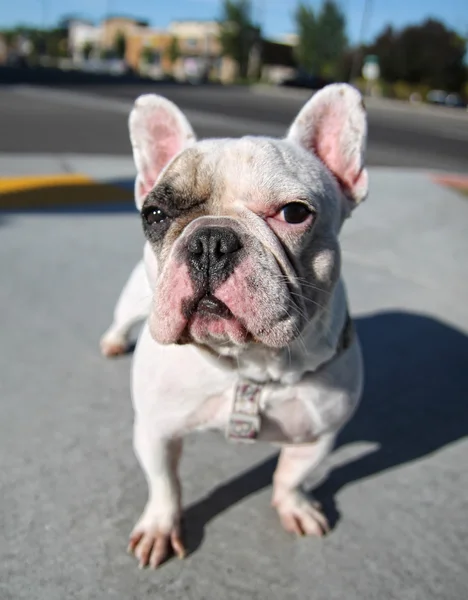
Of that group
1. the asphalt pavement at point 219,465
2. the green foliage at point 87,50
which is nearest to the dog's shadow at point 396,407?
the asphalt pavement at point 219,465

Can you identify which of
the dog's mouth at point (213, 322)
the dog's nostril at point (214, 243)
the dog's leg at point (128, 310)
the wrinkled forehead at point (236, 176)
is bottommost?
the dog's leg at point (128, 310)

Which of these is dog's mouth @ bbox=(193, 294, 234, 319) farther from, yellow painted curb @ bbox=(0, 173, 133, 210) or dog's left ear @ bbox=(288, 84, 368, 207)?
yellow painted curb @ bbox=(0, 173, 133, 210)

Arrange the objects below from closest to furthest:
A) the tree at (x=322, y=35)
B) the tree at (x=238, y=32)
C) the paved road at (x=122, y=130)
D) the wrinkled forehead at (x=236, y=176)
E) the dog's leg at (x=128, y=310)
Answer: the wrinkled forehead at (x=236, y=176)
the dog's leg at (x=128, y=310)
the paved road at (x=122, y=130)
the tree at (x=322, y=35)
the tree at (x=238, y=32)

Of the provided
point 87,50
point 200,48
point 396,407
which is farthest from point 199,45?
point 396,407

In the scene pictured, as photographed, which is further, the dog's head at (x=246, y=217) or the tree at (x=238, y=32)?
the tree at (x=238, y=32)

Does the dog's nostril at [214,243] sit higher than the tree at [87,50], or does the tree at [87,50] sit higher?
the dog's nostril at [214,243]

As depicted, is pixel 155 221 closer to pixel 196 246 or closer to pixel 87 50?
pixel 196 246

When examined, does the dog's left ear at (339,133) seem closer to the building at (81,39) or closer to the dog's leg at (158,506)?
the dog's leg at (158,506)

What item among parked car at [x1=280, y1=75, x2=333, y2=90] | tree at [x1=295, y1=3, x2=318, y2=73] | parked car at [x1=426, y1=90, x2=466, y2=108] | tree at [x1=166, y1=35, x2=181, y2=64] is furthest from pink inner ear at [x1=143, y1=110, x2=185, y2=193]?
tree at [x1=166, y1=35, x2=181, y2=64]

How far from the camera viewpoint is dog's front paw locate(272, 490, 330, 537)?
229 centimetres

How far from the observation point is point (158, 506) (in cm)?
222

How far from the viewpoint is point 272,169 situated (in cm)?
191

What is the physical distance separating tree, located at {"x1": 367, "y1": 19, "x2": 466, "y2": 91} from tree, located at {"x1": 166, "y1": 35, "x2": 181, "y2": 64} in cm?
3950

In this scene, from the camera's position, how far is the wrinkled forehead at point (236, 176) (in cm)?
187
